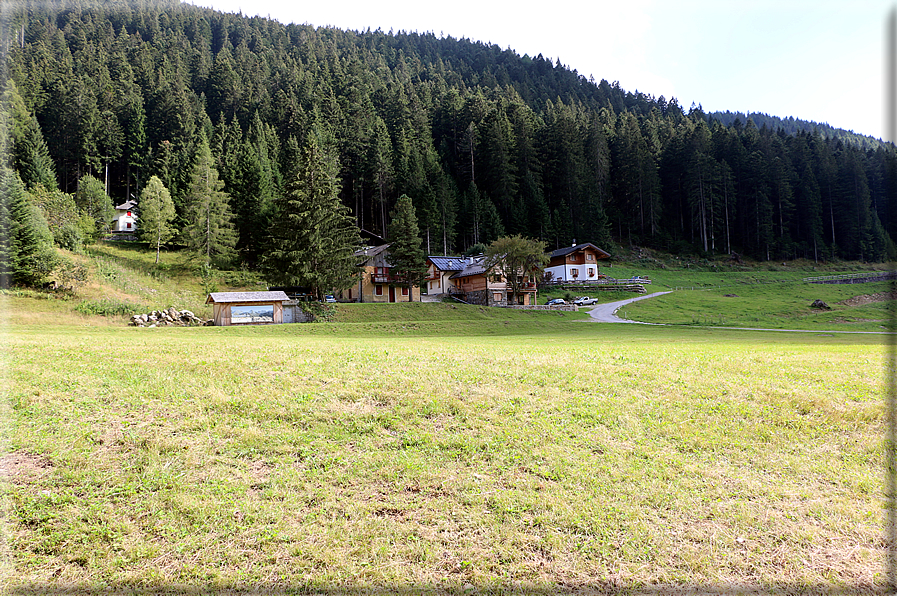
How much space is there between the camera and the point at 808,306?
45.3 metres

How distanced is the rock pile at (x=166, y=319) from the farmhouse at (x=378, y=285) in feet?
73.9

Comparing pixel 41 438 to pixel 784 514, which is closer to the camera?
pixel 784 514

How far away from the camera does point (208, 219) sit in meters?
57.5

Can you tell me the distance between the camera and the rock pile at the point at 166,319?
107ft

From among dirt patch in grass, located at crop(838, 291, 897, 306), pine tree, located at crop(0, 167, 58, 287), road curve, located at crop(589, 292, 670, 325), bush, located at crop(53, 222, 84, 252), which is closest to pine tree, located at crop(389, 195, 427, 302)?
road curve, located at crop(589, 292, 670, 325)

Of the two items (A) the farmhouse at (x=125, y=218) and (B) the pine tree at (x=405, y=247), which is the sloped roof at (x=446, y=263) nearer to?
(B) the pine tree at (x=405, y=247)

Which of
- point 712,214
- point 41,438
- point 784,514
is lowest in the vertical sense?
point 784,514

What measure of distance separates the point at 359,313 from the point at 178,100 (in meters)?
77.0

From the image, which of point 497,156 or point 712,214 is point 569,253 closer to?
point 497,156

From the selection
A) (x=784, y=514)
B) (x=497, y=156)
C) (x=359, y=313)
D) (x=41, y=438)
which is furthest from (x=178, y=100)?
(x=784, y=514)

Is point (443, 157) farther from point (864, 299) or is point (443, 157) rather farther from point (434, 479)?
point (434, 479)

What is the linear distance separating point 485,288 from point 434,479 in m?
51.3

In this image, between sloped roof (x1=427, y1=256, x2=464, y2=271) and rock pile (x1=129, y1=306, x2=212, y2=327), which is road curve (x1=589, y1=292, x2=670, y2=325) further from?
rock pile (x1=129, y1=306, x2=212, y2=327)

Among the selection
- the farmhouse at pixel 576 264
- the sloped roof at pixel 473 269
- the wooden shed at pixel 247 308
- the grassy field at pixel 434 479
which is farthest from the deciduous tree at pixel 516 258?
the grassy field at pixel 434 479
